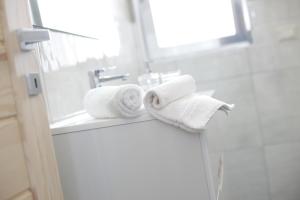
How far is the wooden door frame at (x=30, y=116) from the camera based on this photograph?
2.50 ft

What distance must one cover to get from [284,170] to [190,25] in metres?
1.15

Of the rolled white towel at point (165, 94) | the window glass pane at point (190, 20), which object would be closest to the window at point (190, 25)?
the window glass pane at point (190, 20)

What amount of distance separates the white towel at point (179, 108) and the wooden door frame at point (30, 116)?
11.2 inches

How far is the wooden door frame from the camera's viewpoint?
2.50 feet

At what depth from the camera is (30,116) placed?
80 cm

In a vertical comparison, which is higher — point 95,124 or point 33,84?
point 33,84

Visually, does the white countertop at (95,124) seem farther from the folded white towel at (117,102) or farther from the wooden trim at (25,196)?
the wooden trim at (25,196)

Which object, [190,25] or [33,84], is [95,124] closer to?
[33,84]

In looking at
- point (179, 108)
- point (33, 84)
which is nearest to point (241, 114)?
point (179, 108)

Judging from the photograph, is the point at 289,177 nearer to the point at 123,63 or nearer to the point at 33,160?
the point at 123,63

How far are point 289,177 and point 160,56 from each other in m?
1.17

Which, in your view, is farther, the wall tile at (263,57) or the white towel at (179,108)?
the wall tile at (263,57)

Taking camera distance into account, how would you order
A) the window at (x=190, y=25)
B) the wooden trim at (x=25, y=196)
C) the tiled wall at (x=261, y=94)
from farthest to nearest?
the window at (x=190, y=25), the tiled wall at (x=261, y=94), the wooden trim at (x=25, y=196)

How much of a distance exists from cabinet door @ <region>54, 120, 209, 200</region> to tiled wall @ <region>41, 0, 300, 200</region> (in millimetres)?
1239
